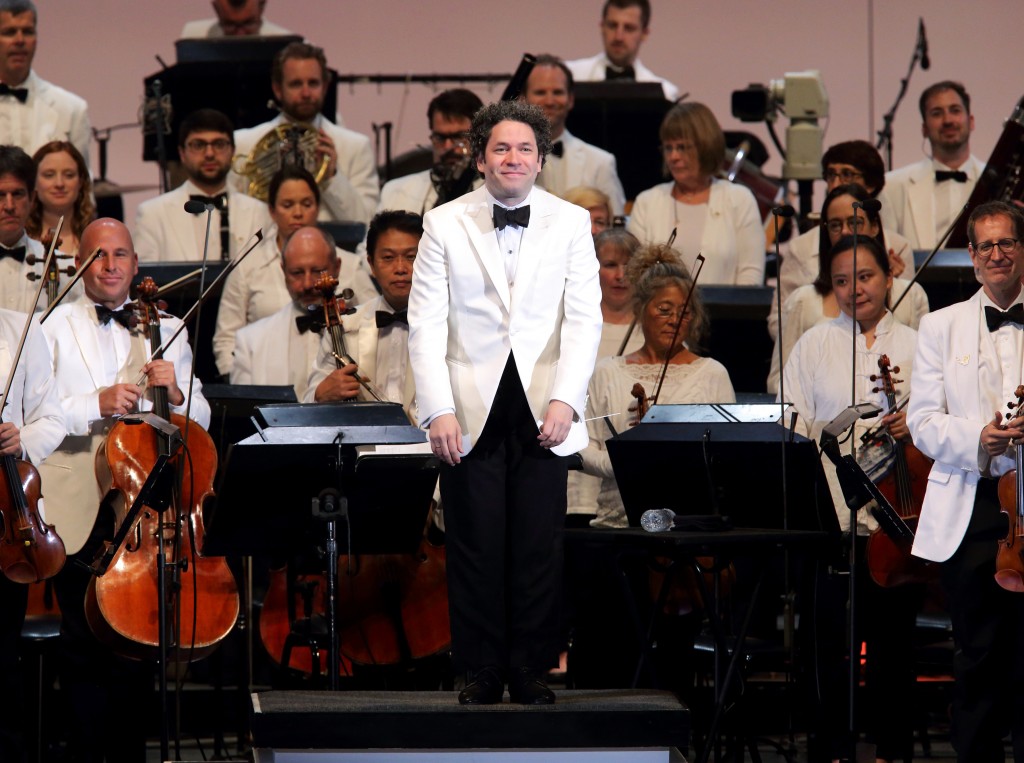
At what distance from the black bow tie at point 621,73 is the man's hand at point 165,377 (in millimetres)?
3825

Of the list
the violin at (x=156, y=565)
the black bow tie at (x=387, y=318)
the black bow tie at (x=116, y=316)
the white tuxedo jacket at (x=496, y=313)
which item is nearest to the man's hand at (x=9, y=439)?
the violin at (x=156, y=565)

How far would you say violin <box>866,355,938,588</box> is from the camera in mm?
4363

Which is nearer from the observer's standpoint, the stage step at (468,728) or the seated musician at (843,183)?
the stage step at (468,728)

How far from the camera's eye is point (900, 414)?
4352mm

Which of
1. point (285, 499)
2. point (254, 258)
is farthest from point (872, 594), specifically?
point (254, 258)

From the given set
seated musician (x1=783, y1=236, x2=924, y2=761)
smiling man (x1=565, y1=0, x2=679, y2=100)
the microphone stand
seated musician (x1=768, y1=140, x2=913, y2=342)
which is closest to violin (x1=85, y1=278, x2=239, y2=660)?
seated musician (x1=783, y1=236, x2=924, y2=761)

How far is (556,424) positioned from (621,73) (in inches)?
178

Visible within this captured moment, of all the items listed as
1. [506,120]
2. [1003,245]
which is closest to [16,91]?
[506,120]

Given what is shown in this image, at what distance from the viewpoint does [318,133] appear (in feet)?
21.9

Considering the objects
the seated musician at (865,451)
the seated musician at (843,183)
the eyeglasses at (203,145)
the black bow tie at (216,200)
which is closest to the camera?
the seated musician at (865,451)

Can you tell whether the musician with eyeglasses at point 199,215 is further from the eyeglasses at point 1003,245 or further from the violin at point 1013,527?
the violin at point 1013,527

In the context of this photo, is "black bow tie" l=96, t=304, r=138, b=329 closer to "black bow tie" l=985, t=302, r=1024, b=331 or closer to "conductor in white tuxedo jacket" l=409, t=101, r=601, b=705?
"conductor in white tuxedo jacket" l=409, t=101, r=601, b=705

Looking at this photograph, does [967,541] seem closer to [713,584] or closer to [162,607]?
[713,584]

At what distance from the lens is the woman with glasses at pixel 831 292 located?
534cm
